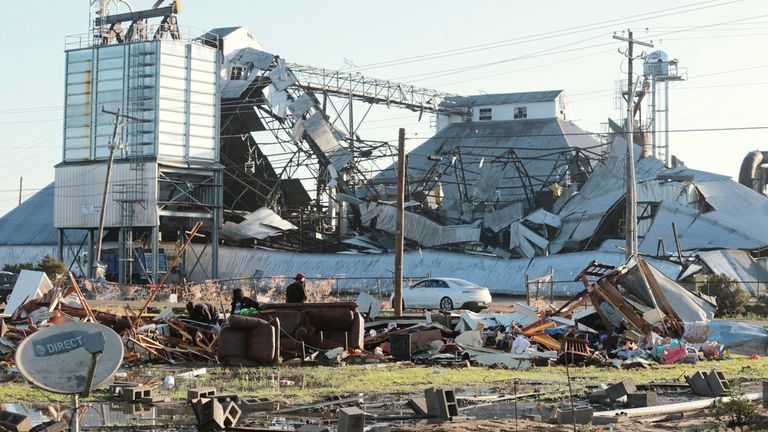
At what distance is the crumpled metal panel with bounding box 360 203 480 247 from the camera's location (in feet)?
190

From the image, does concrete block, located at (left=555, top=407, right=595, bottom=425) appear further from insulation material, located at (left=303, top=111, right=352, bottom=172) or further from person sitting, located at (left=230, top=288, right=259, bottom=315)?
insulation material, located at (left=303, top=111, right=352, bottom=172)

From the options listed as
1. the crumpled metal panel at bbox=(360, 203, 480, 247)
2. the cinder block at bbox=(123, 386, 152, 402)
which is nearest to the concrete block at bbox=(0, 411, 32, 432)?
the cinder block at bbox=(123, 386, 152, 402)

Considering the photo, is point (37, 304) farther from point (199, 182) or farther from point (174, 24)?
point (174, 24)

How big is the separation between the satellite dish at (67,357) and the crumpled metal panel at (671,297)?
17273 millimetres

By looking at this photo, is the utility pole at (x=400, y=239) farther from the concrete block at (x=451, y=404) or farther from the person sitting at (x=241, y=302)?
the concrete block at (x=451, y=404)

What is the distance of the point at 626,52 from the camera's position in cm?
4219

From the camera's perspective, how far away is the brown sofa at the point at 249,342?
19.8m

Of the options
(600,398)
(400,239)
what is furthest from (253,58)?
(600,398)

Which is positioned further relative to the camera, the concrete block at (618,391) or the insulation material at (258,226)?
the insulation material at (258,226)

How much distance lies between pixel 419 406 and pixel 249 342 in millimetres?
8043

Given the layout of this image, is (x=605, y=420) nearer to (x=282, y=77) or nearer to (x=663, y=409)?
(x=663, y=409)

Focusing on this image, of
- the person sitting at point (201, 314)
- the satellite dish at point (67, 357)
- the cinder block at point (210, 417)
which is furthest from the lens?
the person sitting at point (201, 314)

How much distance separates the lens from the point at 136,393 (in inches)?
551

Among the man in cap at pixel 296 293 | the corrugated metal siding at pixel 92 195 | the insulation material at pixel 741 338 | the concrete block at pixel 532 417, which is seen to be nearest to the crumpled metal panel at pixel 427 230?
the corrugated metal siding at pixel 92 195
